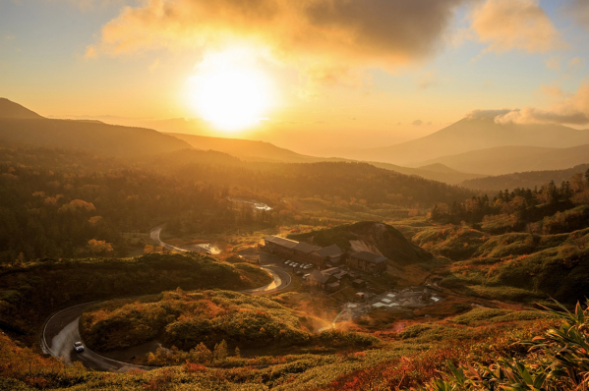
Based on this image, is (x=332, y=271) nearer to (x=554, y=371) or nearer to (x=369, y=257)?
(x=369, y=257)

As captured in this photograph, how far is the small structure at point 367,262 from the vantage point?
69000 mm

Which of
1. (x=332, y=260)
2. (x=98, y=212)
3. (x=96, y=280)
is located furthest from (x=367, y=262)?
(x=98, y=212)

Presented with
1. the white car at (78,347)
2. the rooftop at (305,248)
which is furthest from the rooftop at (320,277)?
the white car at (78,347)

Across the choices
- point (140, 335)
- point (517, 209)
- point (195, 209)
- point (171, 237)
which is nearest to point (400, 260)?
point (517, 209)

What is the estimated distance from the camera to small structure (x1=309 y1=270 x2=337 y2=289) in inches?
2312

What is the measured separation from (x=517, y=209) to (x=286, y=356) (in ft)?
354

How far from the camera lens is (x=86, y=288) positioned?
4300 cm

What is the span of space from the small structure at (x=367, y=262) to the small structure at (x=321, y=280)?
42.0ft

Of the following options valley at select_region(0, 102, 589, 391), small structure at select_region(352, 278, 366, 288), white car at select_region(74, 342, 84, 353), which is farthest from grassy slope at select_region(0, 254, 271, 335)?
small structure at select_region(352, 278, 366, 288)

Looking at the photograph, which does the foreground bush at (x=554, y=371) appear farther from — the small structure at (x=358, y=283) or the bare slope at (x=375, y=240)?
the bare slope at (x=375, y=240)

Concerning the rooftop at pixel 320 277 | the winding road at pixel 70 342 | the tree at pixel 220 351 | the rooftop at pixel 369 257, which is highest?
the tree at pixel 220 351

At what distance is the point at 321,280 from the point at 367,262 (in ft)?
52.7

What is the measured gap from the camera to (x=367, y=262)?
7000 cm

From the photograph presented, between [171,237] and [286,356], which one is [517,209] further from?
[171,237]
